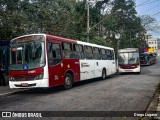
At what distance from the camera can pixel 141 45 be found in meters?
64.1

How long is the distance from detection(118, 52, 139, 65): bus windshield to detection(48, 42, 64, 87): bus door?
51.1 ft

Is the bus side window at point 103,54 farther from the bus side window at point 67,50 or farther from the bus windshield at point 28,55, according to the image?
the bus windshield at point 28,55

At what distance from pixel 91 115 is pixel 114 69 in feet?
55.8

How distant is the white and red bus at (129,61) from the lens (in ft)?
91.5

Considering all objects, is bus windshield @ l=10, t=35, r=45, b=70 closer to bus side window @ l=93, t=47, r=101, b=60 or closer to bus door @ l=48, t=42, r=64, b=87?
bus door @ l=48, t=42, r=64, b=87

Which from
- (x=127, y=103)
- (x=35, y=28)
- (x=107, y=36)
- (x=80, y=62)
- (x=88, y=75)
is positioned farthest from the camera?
(x=107, y=36)

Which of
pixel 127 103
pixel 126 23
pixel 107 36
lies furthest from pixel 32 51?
pixel 126 23

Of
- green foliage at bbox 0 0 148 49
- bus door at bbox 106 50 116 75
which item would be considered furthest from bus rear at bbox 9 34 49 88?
bus door at bbox 106 50 116 75

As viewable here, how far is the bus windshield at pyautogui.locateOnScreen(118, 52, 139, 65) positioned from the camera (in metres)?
28.4

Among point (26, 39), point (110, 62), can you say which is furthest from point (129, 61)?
point (26, 39)

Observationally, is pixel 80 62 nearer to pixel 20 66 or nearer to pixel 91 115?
pixel 20 66

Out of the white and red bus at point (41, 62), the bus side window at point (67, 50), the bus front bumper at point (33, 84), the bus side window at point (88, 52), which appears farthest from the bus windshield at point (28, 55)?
the bus side window at point (88, 52)

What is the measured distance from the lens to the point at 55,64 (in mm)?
13500

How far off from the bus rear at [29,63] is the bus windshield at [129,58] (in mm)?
16960
